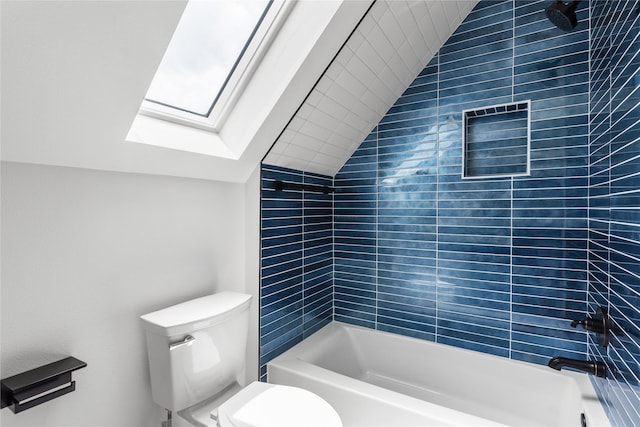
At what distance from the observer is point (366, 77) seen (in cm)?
194

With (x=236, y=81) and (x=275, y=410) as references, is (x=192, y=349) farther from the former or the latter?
(x=236, y=81)

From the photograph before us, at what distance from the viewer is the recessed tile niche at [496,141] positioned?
6.51ft

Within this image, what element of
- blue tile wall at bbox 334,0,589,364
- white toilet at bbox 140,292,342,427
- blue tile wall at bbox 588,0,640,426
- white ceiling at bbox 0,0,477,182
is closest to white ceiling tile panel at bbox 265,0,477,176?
white ceiling at bbox 0,0,477,182

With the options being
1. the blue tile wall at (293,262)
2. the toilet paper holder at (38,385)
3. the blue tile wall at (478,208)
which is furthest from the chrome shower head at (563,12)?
the toilet paper holder at (38,385)

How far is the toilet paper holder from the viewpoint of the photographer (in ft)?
3.34

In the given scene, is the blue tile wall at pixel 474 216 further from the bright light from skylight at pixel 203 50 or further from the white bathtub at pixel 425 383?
the bright light from skylight at pixel 203 50

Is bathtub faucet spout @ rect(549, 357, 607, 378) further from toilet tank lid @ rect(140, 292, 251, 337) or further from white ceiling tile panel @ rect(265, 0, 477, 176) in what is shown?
white ceiling tile panel @ rect(265, 0, 477, 176)

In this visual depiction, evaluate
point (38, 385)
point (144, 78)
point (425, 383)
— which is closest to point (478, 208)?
point (425, 383)

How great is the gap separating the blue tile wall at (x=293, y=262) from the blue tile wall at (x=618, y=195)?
1527mm

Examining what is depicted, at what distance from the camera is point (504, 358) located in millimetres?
2018

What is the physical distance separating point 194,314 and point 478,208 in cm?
169

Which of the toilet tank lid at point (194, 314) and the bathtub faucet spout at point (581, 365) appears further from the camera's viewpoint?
the bathtub faucet spout at point (581, 365)

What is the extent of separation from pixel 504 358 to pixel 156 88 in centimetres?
232

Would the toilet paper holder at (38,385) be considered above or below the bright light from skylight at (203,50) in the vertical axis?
below
